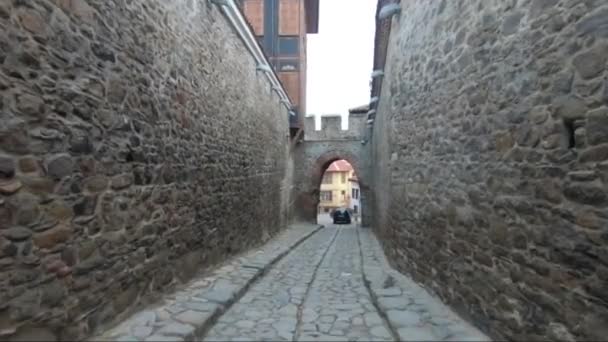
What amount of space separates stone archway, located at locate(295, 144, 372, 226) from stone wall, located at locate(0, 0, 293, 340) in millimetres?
11080

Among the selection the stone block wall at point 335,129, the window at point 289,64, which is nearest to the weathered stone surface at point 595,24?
the window at point 289,64

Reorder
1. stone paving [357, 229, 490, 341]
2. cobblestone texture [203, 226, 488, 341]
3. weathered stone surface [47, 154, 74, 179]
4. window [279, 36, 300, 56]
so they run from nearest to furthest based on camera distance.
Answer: weathered stone surface [47, 154, 74, 179], stone paving [357, 229, 490, 341], cobblestone texture [203, 226, 488, 341], window [279, 36, 300, 56]

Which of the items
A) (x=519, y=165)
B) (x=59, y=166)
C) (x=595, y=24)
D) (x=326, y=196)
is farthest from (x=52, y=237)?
(x=326, y=196)

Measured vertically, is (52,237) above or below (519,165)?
below

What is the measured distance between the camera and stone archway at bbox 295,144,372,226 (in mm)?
16250

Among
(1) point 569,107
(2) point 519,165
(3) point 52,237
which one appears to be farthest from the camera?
(2) point 519,165

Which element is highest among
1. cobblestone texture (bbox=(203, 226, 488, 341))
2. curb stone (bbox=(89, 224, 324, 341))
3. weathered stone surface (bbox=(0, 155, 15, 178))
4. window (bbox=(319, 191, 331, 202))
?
weathered stone surface (bbox=(0, 155, 15, 178))

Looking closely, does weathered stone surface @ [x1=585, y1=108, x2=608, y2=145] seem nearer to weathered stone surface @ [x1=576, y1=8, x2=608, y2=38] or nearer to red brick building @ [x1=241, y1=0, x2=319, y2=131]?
weathered stone surface @ [x1=576, y1=8, x2=608, y2=38]

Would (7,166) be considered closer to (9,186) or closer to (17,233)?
(9,186)

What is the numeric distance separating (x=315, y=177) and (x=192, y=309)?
13244 millimetres

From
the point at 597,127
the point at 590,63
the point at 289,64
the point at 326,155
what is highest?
the point at 289,64

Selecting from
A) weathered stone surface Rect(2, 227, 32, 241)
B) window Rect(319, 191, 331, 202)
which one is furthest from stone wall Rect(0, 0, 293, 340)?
window Rect(319, 191, 331, 202)

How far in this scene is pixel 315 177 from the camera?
16.4m

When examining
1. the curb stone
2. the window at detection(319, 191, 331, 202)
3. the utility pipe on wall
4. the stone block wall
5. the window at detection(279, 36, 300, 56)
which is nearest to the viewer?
the curb stone
